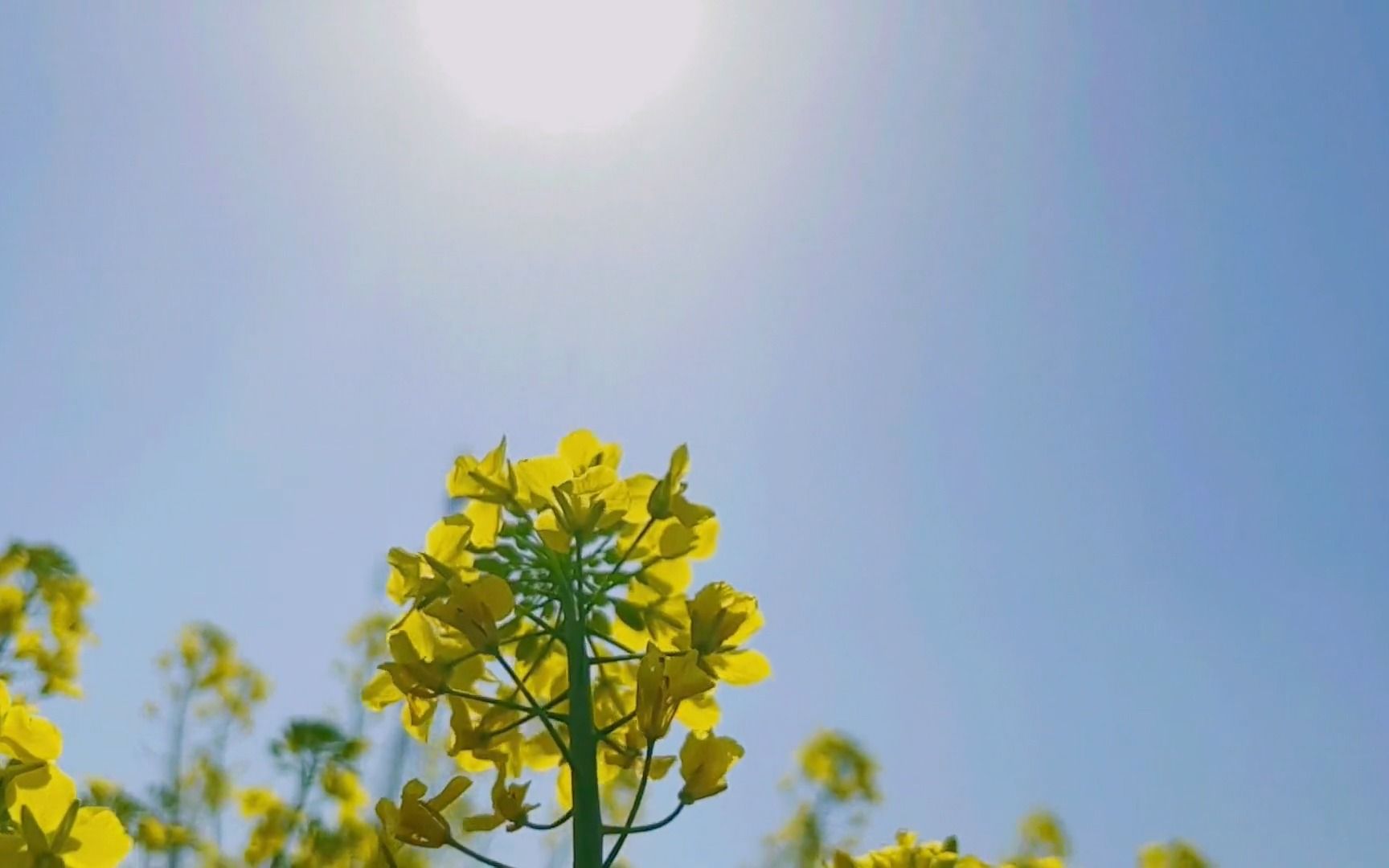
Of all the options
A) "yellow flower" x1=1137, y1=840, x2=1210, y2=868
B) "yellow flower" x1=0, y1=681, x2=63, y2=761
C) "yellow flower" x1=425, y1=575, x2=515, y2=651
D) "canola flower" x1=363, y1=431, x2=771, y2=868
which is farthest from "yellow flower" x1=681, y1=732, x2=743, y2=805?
"yellow flower" x1=1137, y1=840, x2=1210, y2=868

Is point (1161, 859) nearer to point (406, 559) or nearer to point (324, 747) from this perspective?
point (324, 747)

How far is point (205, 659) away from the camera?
10883mm

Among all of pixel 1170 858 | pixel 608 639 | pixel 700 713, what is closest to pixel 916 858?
pixel 700 713

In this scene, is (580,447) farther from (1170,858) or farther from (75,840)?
(1170,858)

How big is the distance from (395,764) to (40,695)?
14.4ft

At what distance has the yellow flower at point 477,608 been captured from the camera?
187 centimetres

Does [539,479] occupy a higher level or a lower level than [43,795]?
higher

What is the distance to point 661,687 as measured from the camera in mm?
1796

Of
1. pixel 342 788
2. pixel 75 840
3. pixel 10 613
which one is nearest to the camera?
pixel 75 840

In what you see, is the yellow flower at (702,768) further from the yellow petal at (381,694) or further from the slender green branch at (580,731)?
the yellow petal at (381,694)

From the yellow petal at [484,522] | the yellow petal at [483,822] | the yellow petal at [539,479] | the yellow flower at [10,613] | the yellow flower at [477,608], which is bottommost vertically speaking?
the yellow petal at [483,822]

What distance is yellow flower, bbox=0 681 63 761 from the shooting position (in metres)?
1.60

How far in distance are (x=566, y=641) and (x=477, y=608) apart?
23 centimetres

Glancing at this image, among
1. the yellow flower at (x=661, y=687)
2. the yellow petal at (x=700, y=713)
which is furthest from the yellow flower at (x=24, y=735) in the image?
the yellow petal at (x=700, y=713)
